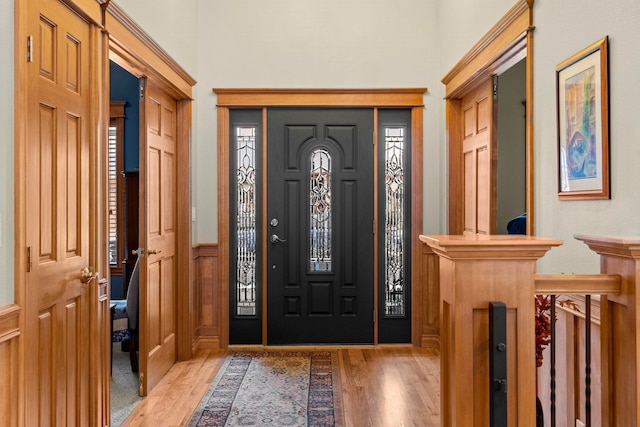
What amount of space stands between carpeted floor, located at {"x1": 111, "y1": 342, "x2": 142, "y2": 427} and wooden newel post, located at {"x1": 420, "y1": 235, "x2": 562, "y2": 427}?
2203mm

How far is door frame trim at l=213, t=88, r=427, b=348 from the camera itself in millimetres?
4547

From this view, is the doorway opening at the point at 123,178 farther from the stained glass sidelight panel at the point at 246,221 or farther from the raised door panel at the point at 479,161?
the raised door panel at the point at 479,161

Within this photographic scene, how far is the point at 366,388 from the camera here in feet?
11.7

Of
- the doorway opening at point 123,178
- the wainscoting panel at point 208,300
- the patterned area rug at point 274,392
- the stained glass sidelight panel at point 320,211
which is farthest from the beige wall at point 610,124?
the doorway opening at point 123,178

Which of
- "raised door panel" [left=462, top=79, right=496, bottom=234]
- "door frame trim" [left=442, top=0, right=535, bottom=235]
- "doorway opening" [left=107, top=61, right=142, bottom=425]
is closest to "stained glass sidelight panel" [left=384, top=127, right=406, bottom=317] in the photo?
"door frame trim" [left=442, top=0, right=535, bottom=235]

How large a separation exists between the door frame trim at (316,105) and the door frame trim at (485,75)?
288 mm

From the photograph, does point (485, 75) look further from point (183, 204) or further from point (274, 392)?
point (274, 392)

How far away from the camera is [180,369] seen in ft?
13.1

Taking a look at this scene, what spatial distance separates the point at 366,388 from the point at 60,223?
7.45 ft

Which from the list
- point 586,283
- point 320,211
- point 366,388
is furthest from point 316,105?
point 586,283

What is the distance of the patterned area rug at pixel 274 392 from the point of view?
303 centimetres

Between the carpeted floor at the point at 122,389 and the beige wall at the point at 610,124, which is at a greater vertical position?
the beige wall at the point at 610,124

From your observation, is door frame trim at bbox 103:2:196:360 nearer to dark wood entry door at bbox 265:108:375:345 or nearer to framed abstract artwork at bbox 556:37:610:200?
dark wood entry door at bbox 265:108:375:345

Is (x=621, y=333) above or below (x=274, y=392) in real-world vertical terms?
above
